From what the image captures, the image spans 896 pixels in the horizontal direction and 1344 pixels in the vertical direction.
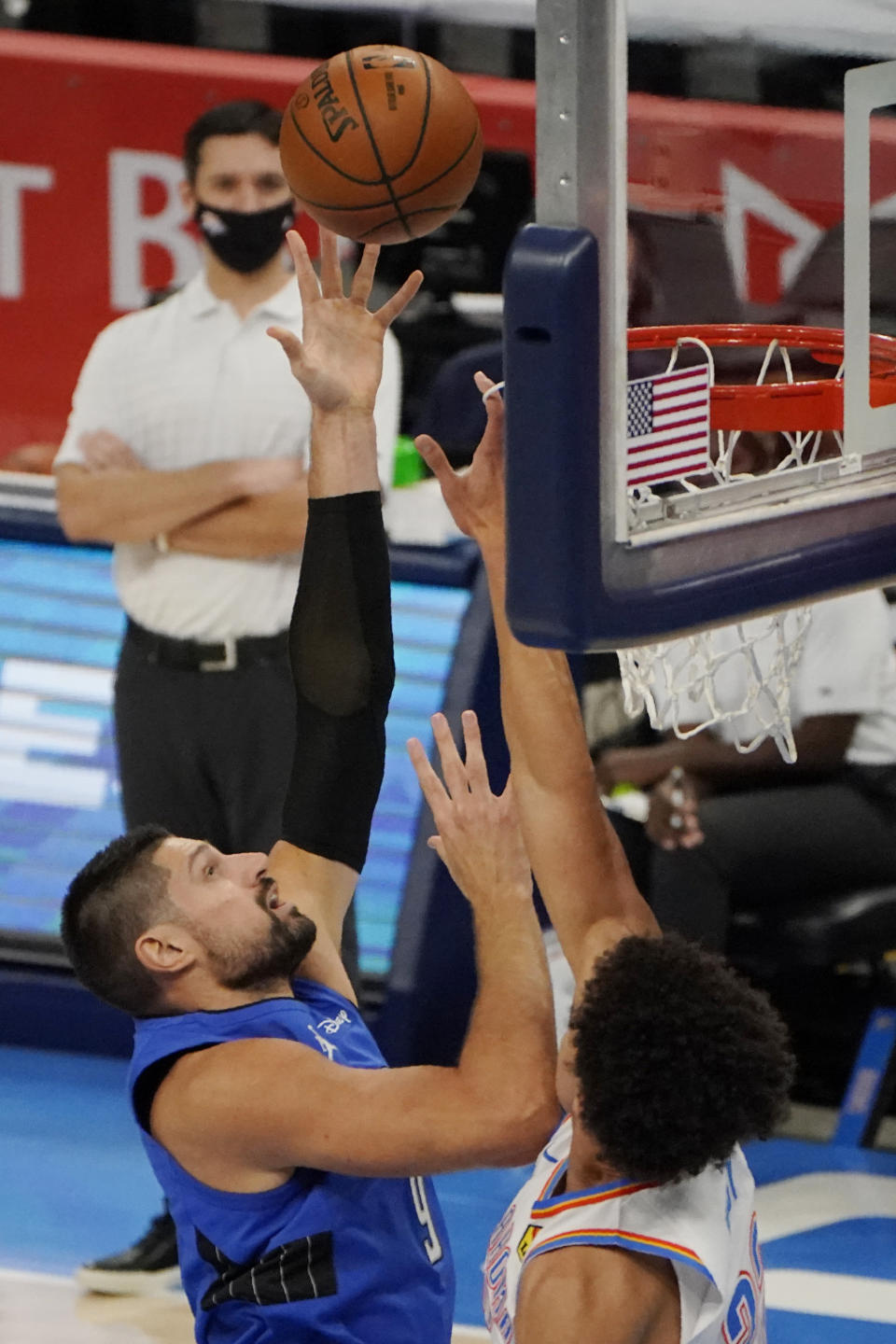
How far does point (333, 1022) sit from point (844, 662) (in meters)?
2.63

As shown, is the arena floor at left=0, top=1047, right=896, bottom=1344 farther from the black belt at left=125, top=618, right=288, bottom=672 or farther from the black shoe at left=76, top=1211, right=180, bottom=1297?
the black belt at left=125, top=618, right=288, bottom=672

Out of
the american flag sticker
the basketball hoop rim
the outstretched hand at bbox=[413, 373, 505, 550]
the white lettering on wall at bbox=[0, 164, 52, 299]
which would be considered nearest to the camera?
the american flag sticker

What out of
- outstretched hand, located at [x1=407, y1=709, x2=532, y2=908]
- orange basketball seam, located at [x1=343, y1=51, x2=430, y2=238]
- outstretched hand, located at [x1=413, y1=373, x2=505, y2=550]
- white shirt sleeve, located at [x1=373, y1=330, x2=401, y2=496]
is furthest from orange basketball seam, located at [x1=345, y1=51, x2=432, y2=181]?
white shirt sleeve, located at [x1=373, y1=330, x2=401, y2=496]

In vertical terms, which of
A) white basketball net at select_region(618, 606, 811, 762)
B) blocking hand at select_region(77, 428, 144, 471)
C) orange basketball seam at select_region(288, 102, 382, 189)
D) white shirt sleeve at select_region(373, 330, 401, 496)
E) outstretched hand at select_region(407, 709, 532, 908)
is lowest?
outstretched hand at select_region(407, 709, 532, 908)

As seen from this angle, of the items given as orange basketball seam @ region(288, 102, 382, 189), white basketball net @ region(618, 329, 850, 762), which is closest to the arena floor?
white basketball net @ region(618, 329, 850, 762)

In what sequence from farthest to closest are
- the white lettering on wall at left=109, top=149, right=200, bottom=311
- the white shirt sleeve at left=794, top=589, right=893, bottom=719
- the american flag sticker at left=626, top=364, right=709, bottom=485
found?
the white lettering on wall at left=109, top=149, right=200, bottom=311, the white shirt sleeve at left=794, top=589, right=893, bottom=719, the american flag sticker at left=626, top=364, right=709, bottom=485

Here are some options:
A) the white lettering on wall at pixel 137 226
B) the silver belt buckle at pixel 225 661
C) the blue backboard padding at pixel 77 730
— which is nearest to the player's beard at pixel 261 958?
the silver belt buckle at pixel 225 661

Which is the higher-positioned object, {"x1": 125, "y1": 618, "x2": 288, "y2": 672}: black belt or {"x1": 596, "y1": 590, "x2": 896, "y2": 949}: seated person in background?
{"x1": 125, "y1": 618, "x2": 288, "y2": 672}: black belt

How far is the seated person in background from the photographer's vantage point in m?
5.21

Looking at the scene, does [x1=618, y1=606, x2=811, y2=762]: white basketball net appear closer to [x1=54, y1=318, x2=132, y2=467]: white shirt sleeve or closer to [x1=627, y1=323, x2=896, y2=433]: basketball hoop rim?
[x1=627, y1=323, x2=896, y2=433]: basketball hoop rim

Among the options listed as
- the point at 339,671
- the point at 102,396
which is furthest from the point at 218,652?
the point at 339,671

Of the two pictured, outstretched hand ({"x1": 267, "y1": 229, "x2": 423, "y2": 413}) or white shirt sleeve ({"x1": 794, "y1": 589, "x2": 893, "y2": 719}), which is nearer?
outstretched hand ({"x1": 267, "y1": 229, "x2": 423, "y2": 413})

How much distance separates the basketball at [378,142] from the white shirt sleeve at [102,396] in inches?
61.3

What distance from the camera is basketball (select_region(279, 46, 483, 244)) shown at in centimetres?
312
